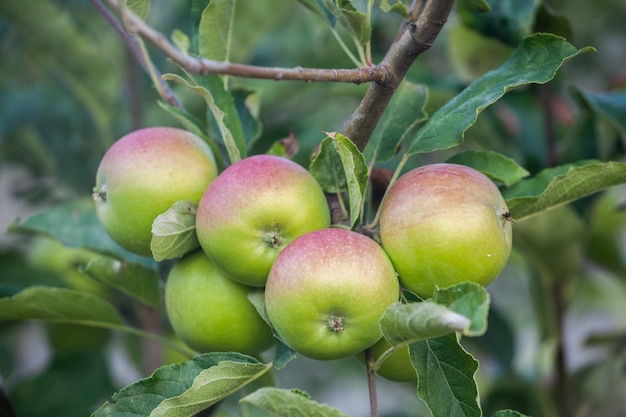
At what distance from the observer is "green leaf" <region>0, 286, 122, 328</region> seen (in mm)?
968

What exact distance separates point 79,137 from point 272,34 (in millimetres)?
572

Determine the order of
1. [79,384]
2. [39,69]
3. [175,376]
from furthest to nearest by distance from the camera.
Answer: [39,69] → [79,384] → [175,376]

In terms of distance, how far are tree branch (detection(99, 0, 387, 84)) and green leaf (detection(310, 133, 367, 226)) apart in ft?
0.21

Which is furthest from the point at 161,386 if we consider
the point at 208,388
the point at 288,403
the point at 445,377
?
the point at 445,377

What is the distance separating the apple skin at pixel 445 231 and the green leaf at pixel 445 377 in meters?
0.06

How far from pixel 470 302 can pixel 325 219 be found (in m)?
0.25

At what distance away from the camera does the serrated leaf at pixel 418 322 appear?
0.65m

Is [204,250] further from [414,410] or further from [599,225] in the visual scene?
[414,410]

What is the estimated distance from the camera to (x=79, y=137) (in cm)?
187

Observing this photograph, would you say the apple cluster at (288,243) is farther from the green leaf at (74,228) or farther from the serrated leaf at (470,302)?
the green leaf at (74,228)

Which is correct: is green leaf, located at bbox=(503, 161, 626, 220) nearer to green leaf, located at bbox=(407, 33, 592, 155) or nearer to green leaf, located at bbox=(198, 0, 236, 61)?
green leaf, located at bbox=(407, 33, 592, 155)

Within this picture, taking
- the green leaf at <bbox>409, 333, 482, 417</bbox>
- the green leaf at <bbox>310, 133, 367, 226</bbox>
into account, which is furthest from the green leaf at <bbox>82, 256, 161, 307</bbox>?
the green leaf at <bbox>409, 333, 482, 417</bbox>

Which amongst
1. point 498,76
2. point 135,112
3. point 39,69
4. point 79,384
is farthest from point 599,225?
point 39,69

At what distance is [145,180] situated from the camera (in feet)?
2.89
